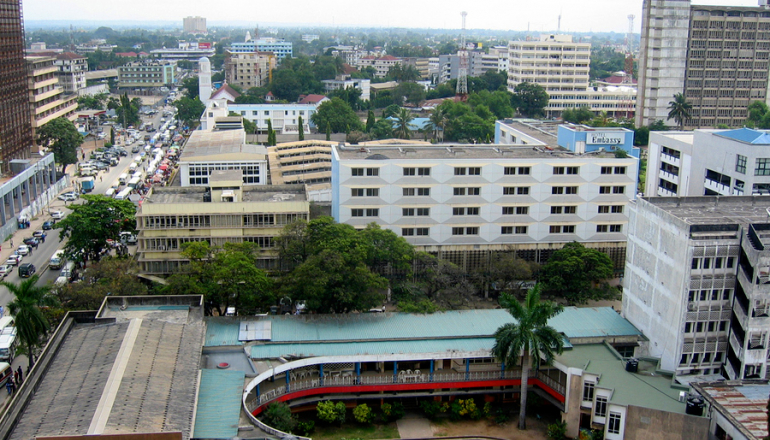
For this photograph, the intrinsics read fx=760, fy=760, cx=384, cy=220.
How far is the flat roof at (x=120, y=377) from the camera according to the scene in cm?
2931

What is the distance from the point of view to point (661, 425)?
3444 centimetres

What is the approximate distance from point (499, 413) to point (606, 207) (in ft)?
81.2

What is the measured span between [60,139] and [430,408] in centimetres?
7104

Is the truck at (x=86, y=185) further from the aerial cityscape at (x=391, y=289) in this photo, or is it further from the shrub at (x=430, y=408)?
the shrub at (x=430, y=408)

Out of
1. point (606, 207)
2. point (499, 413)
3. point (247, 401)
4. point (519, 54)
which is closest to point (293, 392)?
point (247, 401)

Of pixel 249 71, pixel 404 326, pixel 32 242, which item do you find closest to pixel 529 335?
pixel 404 326

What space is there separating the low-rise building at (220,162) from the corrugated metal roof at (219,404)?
36208 millimetres

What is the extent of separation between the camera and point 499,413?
133 ft

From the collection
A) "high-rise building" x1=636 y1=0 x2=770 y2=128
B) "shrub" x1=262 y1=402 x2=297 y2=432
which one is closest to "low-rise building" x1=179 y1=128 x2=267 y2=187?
"shrub" x1=262 y1=402 x2=297 y2=432

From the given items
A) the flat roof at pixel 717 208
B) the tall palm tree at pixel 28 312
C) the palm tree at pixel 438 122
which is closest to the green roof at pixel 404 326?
the flat roof at pixel 717 208

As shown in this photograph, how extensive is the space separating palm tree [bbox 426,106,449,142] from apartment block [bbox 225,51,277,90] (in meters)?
77.8

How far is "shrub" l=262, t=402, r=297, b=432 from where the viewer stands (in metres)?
36.0

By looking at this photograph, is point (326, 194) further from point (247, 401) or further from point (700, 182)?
point (247, 401)

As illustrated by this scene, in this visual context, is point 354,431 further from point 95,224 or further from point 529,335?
point 95,224
